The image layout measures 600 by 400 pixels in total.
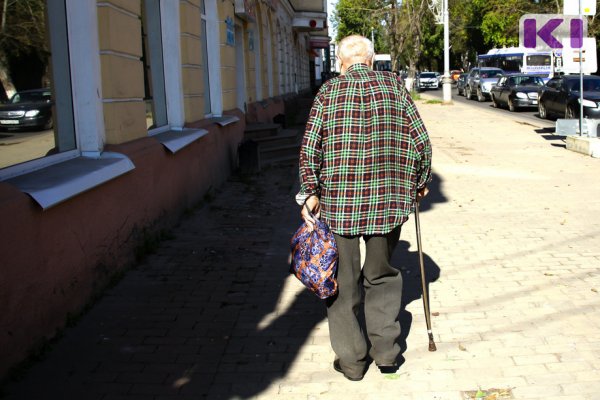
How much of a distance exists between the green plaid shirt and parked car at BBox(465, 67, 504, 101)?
32906mm

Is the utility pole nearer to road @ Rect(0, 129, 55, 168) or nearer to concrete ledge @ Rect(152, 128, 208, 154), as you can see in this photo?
concrete ledge @ Rect(152, 128, 208, 154)

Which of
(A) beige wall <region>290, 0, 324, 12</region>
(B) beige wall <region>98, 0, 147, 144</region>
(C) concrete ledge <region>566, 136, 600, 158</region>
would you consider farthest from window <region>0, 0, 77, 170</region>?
(A) beige wall <region>290, 0, 324, 12</region>

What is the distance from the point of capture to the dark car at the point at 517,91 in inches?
1066

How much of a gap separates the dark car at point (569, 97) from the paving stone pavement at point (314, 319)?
1140 cm

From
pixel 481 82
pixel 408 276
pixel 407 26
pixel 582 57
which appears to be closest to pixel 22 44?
pixel 408 276

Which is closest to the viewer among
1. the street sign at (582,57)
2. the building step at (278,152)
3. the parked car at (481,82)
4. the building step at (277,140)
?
the building step at (278,152)

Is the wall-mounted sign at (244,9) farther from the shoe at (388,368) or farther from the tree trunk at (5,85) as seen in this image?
the shoe at (388,368)

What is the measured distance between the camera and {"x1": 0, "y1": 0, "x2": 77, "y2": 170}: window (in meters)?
4.72

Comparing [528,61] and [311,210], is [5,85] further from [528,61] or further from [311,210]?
[528,61]

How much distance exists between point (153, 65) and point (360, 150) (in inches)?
201

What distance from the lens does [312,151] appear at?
3670mm

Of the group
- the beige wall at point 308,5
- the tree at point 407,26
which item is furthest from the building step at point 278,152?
the tree at point 407,26

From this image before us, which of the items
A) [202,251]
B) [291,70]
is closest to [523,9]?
[291,70]

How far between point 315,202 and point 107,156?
2.67m
